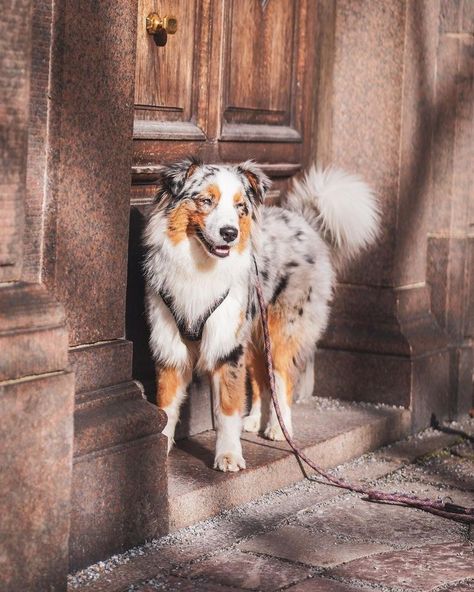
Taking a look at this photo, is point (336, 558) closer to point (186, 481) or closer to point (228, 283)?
point (186, 481)

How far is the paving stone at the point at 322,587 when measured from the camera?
412cm

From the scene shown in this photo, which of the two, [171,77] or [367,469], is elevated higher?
[171,77]

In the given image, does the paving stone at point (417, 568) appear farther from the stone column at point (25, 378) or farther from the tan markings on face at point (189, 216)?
the tan markings on face at point (189, 216)

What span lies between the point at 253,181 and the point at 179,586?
6.08 feet

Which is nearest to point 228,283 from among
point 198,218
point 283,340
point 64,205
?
point 198,218

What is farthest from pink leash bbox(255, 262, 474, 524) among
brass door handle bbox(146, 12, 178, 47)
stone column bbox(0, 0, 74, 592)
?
stone column bbox(0, 0, 74, 592)

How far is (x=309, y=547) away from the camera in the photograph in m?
4.61

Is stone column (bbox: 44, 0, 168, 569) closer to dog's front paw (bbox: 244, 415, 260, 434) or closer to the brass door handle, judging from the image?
the brass door handle

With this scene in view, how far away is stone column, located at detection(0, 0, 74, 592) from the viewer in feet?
12.0

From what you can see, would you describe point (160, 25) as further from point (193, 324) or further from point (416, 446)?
point (416, 446)

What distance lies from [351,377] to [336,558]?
2.24 m

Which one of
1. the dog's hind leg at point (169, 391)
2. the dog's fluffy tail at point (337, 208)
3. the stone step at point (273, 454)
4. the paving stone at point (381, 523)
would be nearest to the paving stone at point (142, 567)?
the stone step at point (273, 454)

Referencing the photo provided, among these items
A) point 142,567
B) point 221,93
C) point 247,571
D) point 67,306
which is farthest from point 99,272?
point 221,93

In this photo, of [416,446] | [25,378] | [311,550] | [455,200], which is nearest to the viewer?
[25,378]
